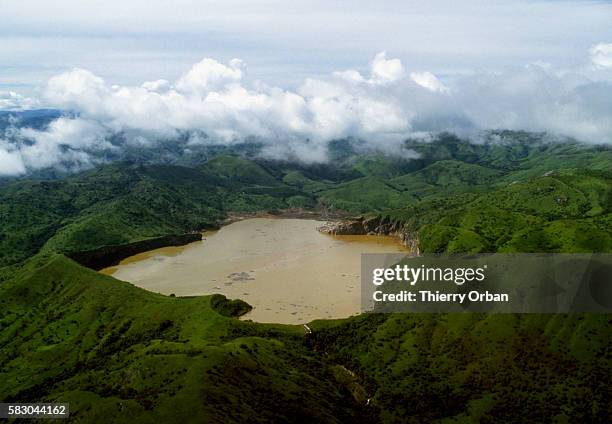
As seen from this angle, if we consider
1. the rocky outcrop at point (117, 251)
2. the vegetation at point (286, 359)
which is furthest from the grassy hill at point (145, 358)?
the rocky outcrop at point (117, 251)

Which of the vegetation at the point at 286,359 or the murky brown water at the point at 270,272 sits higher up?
the vegetation at the point at 286,359

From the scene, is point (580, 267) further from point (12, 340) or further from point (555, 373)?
point (12, 340)

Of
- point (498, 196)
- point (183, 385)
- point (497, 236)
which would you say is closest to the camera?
point (183, 385)

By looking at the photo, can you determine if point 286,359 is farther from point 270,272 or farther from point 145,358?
point 270,272

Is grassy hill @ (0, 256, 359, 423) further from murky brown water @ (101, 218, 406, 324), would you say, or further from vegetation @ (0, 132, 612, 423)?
murky brown water @ (101, 218, 406, 324)

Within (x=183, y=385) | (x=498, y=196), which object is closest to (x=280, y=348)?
(x=183, y=385)

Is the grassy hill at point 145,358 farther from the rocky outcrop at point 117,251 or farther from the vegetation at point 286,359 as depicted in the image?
the rocky outcrop at point 117,251

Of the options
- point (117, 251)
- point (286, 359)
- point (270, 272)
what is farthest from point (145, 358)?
point (117, 251)
